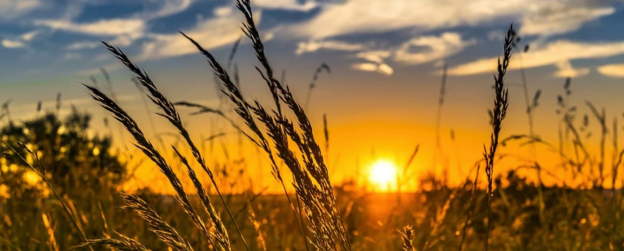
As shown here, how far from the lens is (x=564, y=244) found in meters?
3.51

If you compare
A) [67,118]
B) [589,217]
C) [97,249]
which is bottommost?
[97,249]

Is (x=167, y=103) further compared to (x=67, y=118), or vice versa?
(x=67, y=118)

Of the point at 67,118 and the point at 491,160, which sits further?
the point at 67,118

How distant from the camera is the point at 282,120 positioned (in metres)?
1.36

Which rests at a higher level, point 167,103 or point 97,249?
point 167,103

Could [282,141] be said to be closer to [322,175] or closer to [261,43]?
[322,175]

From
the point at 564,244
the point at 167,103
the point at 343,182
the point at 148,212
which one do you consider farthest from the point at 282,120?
the point at 343,182

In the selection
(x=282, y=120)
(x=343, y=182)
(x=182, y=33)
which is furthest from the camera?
(x=343, y=182)

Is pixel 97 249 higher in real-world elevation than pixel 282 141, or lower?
lower

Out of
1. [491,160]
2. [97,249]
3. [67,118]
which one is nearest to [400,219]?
[97,249]

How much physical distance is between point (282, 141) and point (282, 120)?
0.05m

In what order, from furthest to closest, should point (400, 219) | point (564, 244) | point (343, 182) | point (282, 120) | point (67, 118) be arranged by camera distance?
point (67, 118) → point (343, 182) → point (400, 219) → point (564, 244) → point (282, 120)

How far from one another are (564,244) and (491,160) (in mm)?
2317

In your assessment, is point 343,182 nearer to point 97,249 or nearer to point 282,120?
point 97,249
